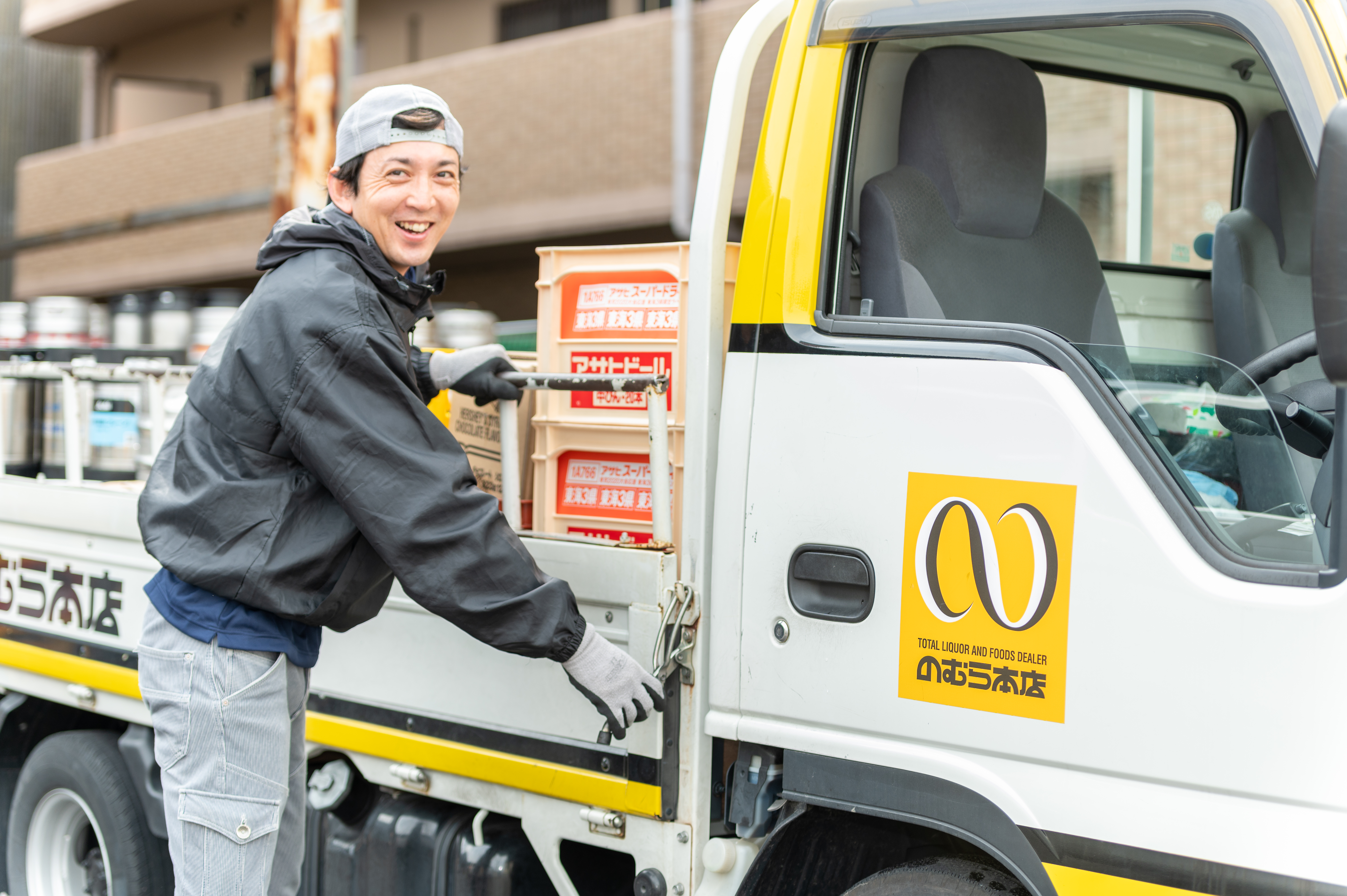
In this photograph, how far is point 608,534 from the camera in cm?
298

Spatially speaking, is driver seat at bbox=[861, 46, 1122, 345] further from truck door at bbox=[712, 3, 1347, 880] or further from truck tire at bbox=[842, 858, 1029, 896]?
truck tire at bbox=[842, 858, 1029, 896]

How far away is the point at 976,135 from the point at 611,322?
2.95 feet

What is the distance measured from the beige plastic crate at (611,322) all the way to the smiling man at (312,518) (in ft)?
1.48

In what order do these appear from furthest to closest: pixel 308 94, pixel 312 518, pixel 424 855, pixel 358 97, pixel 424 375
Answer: pixel 358 97 → pixel 308 94 → pixel 424 375 → pixel 424 855 → pixel 312 518

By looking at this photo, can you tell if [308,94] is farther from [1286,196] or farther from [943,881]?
[943,881]

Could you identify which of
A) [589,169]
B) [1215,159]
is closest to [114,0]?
[589,169]

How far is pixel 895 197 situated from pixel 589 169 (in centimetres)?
983

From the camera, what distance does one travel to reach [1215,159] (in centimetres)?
407

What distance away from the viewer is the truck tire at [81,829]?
3609mm

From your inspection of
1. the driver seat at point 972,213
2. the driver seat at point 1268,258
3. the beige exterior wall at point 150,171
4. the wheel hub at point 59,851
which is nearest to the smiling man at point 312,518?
the driver seat at point 972,213

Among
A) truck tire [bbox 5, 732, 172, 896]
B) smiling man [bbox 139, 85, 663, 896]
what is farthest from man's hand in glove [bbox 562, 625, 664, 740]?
truck tire [bbox 5, 732, 172, 896]

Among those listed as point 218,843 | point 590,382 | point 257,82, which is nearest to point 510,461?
point 590,382

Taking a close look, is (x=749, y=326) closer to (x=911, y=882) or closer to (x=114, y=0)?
(x=911, y=882)

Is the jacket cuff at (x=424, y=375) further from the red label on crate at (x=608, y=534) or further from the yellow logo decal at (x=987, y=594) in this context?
the yellow logo decal at (x=987, y=594)
